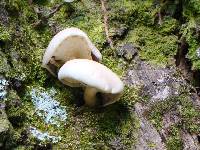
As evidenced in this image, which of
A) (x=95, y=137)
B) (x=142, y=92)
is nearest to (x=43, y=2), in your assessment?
(x=142, y=92)

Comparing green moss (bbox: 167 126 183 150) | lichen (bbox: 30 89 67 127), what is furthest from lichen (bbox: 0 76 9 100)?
green moss (bbox: 167 126 183 150)

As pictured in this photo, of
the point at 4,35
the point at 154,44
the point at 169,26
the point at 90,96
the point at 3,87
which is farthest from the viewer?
the point at 169,26

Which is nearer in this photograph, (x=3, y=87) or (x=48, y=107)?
(x=3, y=87)

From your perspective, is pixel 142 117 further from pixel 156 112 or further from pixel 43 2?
pixel 43 2

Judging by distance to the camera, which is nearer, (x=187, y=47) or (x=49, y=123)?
(x=49, y=123)

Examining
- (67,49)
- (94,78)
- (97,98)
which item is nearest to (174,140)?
(97,98)

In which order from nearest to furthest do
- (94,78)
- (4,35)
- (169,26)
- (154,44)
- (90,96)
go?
(94,78) < (90,96) < (4,35) < (154,44) < (169,26)

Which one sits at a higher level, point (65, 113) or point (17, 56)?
point (17, 56)

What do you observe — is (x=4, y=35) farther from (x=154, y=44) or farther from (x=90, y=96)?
(x=154, y=44)
